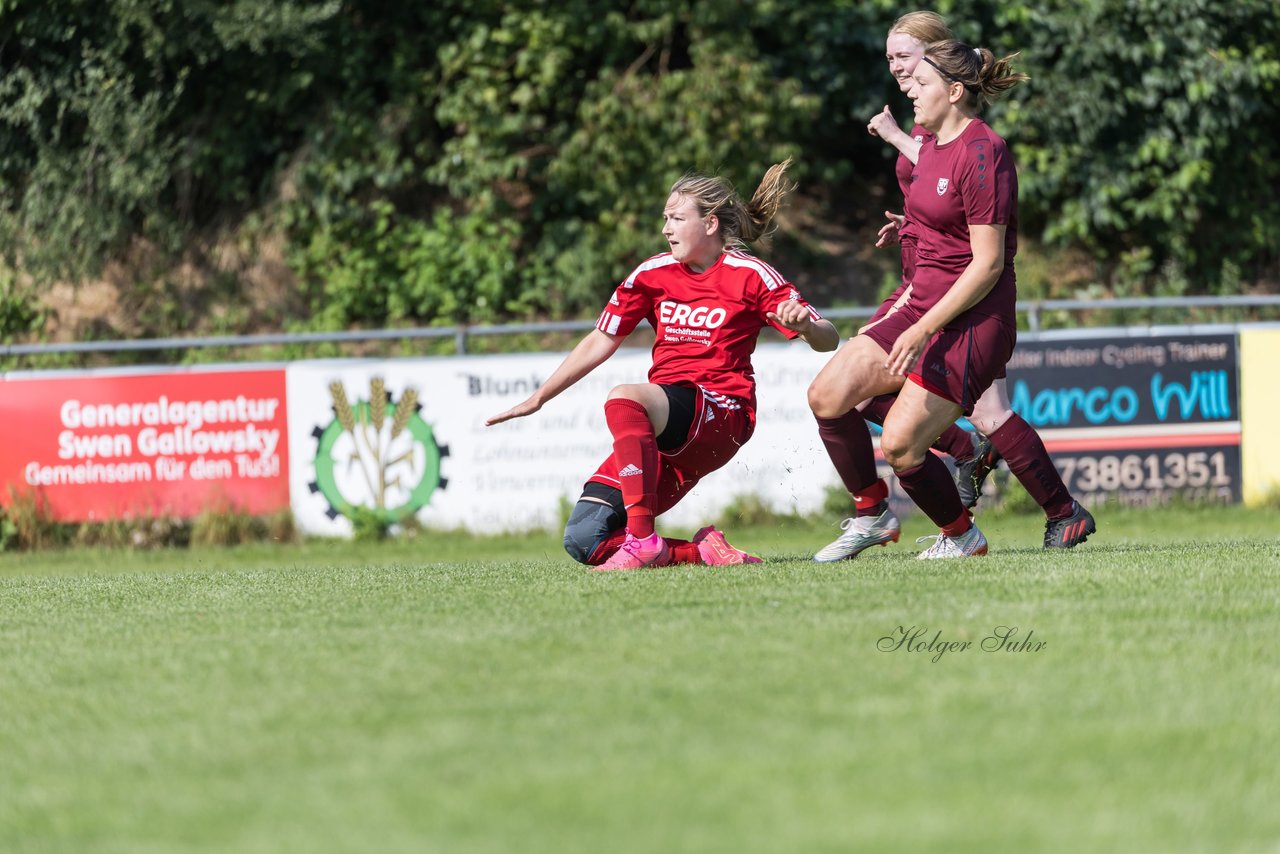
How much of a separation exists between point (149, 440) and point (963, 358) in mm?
7242

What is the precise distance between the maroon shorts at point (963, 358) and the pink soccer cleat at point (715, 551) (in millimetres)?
985

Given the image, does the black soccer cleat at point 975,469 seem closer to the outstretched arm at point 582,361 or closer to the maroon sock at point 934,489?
the maroon sock at point 934,489

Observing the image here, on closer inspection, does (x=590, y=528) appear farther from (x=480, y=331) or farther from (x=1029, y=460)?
(x=480, y=331)

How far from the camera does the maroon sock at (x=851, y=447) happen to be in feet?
20.4

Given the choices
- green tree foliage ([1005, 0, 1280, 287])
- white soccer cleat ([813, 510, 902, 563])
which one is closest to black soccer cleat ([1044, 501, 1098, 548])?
white soccer cleat ([813, 510, 902, 563])

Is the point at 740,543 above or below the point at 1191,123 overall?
below

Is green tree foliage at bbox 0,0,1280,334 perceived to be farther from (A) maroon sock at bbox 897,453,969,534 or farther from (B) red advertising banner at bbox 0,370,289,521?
(A) maroon sock at bbox 897,453,969,534

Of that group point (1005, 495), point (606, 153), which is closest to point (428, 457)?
point (1005, 495)

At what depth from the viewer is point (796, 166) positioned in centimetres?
1680

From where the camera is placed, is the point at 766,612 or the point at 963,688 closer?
the point at 963,688

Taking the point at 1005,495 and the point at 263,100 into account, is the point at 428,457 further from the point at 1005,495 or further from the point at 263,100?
the point at 263,100

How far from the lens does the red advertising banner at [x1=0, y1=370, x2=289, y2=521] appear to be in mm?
11312

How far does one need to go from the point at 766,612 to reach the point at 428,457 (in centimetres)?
705

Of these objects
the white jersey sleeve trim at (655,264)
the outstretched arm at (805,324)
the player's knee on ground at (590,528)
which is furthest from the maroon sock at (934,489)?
the white jersey sleeve trim at (655,264)
